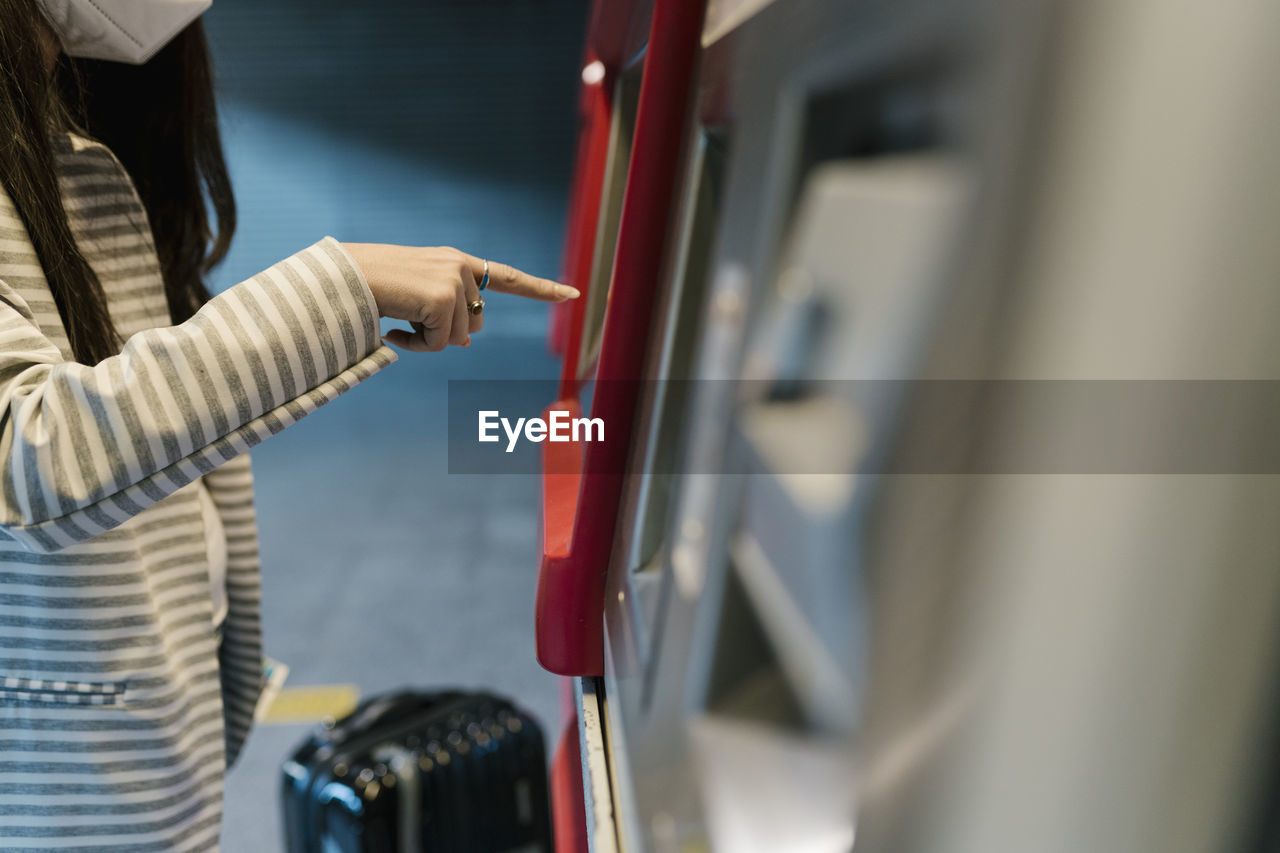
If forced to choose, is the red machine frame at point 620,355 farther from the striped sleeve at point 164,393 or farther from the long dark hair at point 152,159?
the long dark hair at point 152,159

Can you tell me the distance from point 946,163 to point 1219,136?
101mm

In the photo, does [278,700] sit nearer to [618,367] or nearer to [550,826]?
[550,826]

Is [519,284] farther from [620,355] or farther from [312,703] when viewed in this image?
[312,703]

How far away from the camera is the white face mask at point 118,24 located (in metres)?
0.87

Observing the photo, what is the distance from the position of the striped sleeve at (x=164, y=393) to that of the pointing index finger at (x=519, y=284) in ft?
0.39

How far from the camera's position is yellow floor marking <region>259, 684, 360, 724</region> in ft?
8.40

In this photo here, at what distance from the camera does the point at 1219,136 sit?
0.73 feet

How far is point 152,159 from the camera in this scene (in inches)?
46.6

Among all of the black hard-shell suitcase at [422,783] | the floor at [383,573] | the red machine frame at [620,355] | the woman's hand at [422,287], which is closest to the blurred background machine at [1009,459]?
the red machine frame at [620,355]

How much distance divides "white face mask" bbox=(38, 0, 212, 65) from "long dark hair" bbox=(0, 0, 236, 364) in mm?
26

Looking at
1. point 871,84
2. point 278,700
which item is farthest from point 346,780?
point 278,700

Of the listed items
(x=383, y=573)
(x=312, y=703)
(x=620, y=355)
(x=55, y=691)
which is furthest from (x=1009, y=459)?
(x=383, y=573)

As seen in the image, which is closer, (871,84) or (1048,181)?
(1048,181)

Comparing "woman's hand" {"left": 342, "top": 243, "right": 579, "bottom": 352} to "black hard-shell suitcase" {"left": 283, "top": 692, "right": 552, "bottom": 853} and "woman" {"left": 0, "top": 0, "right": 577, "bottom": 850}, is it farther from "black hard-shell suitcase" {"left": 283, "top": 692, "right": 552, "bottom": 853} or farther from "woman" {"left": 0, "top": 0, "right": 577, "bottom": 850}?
"black hard-shell suitcase" {"left": 283, "top": 692, "right": 552, "bottom": 853}
